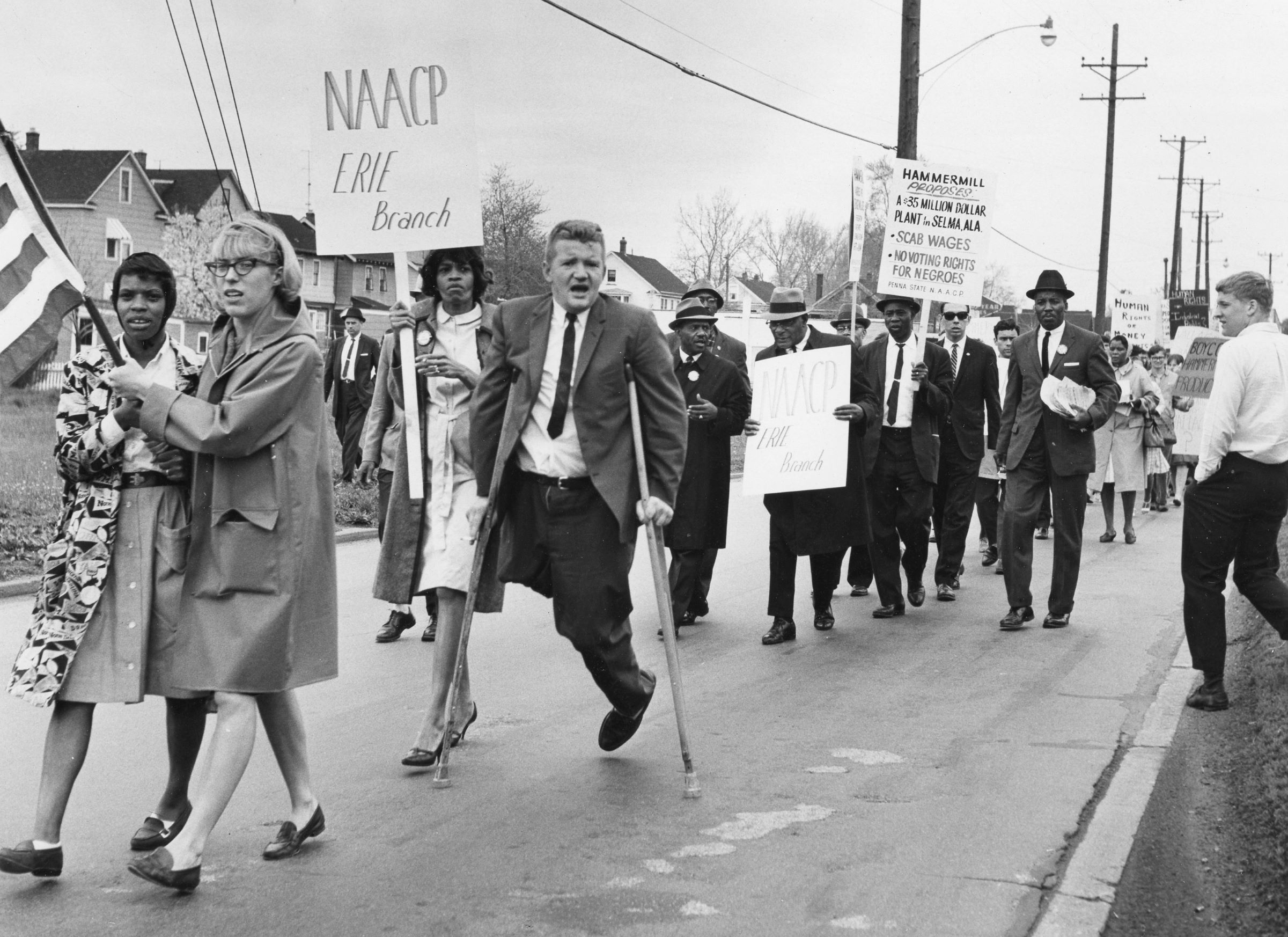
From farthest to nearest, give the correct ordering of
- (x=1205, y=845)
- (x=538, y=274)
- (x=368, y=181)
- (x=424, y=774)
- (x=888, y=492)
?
(x=538, y=274) < (x=888, y=492) < (x=368, y=181) < (x=424, y=774) < (x=1205, y=845)

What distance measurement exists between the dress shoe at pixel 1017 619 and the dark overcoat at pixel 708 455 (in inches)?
75.6

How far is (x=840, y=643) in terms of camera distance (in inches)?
369

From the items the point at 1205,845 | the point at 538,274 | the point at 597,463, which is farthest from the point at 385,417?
the point at 538,274

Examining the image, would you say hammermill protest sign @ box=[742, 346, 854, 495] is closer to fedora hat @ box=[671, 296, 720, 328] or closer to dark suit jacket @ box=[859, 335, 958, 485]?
fedora hat @ box=[671, 296, 720, 328]

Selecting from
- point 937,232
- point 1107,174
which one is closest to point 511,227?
point 1107,174

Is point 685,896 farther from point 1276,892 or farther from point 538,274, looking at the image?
point 538,274

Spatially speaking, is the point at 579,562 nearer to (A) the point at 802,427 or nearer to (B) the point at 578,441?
(B) the point at 578,441

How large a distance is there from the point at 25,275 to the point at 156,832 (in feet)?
6.03

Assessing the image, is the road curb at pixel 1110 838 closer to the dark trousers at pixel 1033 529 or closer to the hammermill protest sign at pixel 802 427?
the dark trousers at pixel 1033 529

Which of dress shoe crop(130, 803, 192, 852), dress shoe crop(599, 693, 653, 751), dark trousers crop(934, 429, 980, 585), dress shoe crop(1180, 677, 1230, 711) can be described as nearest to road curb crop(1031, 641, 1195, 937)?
dress shoe crop(1180, 677, 1230, 711)

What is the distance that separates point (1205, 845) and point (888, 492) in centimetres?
523

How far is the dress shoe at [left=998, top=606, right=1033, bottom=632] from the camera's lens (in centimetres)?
998

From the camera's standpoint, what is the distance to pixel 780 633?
30.6 feet

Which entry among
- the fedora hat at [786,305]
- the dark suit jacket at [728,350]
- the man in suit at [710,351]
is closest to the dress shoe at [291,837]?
the man in suit at [710,351]
